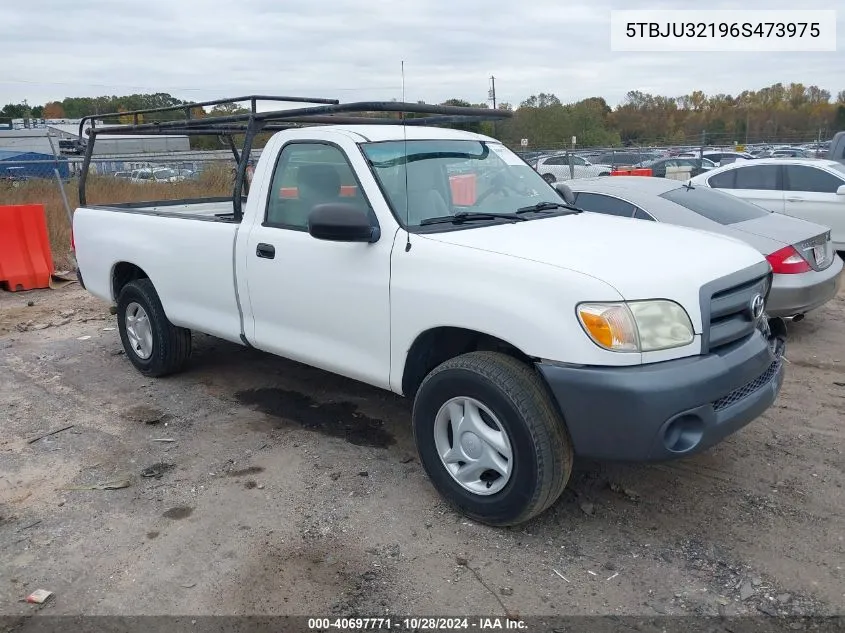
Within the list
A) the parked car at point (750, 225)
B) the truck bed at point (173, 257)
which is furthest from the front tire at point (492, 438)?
the parked car at point (750, 225)

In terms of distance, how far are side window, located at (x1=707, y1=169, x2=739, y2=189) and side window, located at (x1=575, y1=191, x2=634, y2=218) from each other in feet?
14.0

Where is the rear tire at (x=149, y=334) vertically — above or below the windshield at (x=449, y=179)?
below

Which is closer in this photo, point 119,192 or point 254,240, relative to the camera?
point 254,240

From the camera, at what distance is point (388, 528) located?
375cm

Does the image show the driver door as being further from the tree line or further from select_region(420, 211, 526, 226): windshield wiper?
the tree line

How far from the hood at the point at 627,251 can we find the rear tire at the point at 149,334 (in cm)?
289

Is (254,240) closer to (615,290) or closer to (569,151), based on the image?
(615,290)

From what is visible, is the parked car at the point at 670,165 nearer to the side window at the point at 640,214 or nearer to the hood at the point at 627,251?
the side window at the point at 640,214

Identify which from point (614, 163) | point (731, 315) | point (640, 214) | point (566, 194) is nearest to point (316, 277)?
point (566, 194)

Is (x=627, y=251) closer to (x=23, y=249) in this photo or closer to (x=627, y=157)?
(x=23, y=249)

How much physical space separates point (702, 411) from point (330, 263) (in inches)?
83.6

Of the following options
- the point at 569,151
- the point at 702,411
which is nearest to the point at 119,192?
the point at 569,151

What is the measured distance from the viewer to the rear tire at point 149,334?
587cm

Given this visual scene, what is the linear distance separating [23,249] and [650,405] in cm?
940
